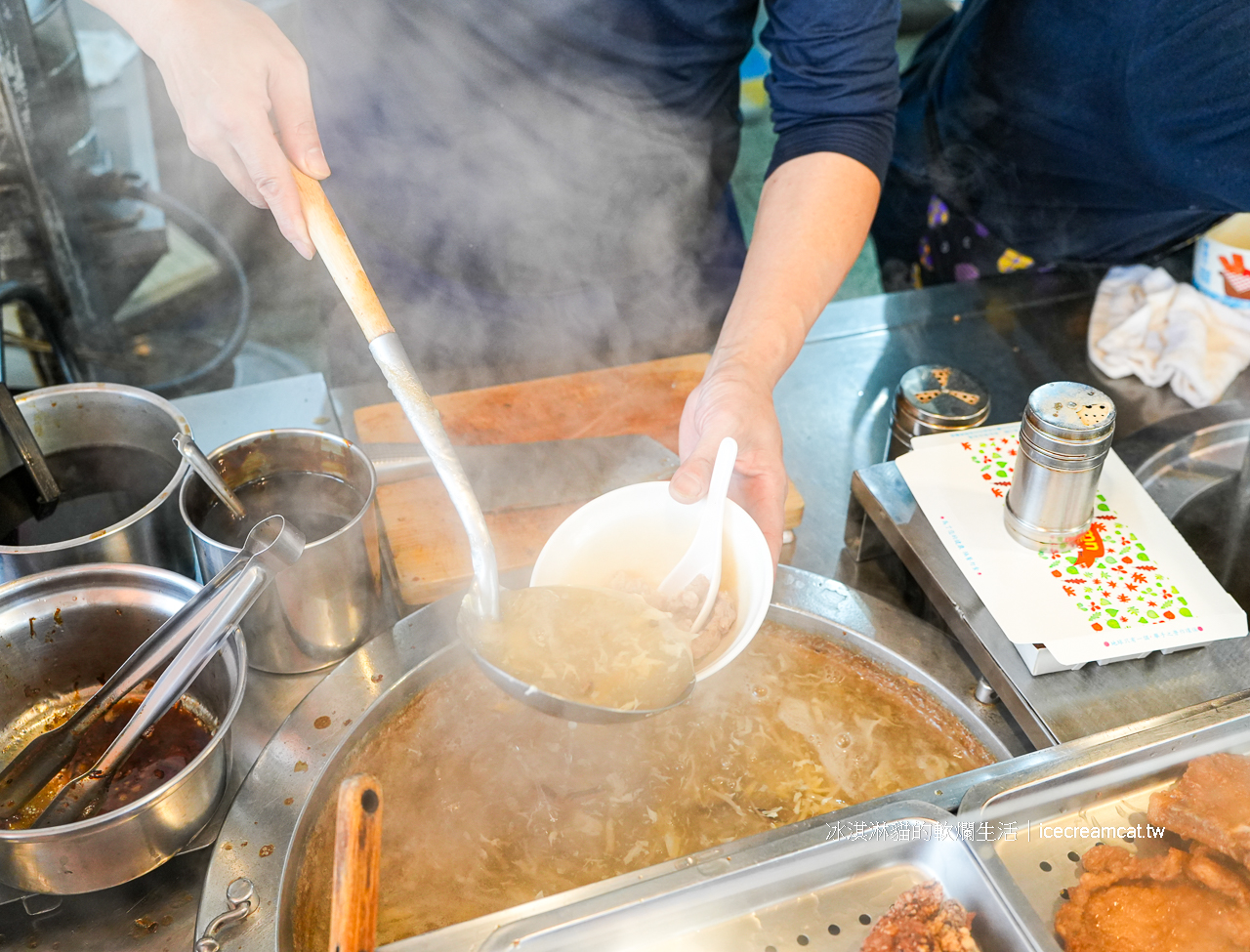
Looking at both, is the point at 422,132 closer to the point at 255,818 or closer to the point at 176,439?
the point at 176,439

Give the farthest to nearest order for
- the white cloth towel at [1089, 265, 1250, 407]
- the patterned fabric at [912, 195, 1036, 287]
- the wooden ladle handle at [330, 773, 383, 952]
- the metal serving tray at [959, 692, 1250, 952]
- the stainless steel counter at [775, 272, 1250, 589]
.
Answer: the patterned fabric at [912, 195, 1036, 287]
the white cloth towel at [1089, 265, 1250, 407]
the stainless steel counter at [775, 272, 1250, 589]
the metal serving tray at [959, 692, 1250, 952]
the wooden ladle handle at [330, 773, 383, 952]

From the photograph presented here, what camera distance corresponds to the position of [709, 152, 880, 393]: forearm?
176cm

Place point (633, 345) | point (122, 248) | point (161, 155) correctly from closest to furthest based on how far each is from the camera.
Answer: point (633, 345)
point (122, 248)
point (161, 155)

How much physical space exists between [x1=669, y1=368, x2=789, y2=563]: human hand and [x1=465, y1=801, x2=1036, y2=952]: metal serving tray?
1.58 ft

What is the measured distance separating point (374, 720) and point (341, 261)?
26.3 inches

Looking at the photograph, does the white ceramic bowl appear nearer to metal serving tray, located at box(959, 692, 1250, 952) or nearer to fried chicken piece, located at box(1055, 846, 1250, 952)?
metal serving tray, located at box(959, 692, 1250, 952)

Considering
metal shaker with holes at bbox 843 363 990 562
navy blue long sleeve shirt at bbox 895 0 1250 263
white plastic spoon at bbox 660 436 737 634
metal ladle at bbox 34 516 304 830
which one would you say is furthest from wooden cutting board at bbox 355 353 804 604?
navy blue long sleeve shirt at bbox 895 0 1250 263

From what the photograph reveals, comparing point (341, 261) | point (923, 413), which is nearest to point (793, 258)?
point (923, 413)

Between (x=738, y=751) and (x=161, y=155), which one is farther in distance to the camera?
(x=161, y=155)

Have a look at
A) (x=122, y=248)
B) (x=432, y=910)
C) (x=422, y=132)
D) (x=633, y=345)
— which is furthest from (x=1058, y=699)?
(x=122, y=248)

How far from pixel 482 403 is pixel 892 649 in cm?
100

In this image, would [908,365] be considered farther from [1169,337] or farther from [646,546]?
[646,546]

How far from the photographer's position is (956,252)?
2.81 m

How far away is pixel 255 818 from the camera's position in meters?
1.24
